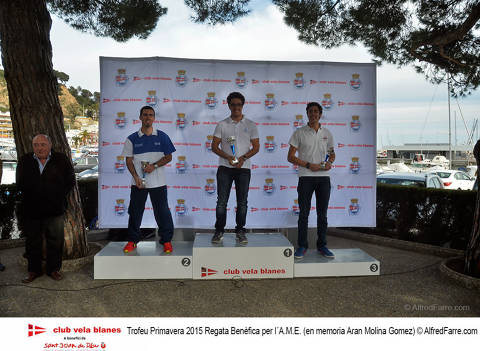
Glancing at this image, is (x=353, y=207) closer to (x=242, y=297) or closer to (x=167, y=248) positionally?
(x=242, y=297)

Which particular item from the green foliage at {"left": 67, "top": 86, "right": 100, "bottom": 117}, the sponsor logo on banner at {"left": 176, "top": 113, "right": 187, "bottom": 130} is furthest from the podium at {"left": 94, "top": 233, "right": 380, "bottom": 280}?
the green foliage at {"left": 67, "top": 86, "right": 100, "bottom": 117}

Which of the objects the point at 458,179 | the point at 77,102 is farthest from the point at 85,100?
the point at 458,179

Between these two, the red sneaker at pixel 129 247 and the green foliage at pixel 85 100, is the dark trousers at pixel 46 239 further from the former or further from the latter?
the green foliage at pixel 85 100

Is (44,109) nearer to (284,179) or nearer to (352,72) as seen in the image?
(284,179)

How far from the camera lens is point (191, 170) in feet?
15.6

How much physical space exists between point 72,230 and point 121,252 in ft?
2.74

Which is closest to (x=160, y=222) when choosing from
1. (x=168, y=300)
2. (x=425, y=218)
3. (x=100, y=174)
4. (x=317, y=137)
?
(x=168, y=300)

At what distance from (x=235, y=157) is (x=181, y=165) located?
1108 millimetres

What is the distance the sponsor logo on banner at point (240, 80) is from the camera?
4.75m

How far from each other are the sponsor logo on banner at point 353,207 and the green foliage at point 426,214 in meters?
1.02

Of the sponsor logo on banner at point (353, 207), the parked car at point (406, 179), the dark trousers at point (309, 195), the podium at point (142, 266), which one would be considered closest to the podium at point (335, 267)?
the dark trousers at point (309, 195)

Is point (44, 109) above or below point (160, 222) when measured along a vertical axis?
→ above

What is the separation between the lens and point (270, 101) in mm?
4801

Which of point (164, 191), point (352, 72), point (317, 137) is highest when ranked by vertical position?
point (352, 72)
